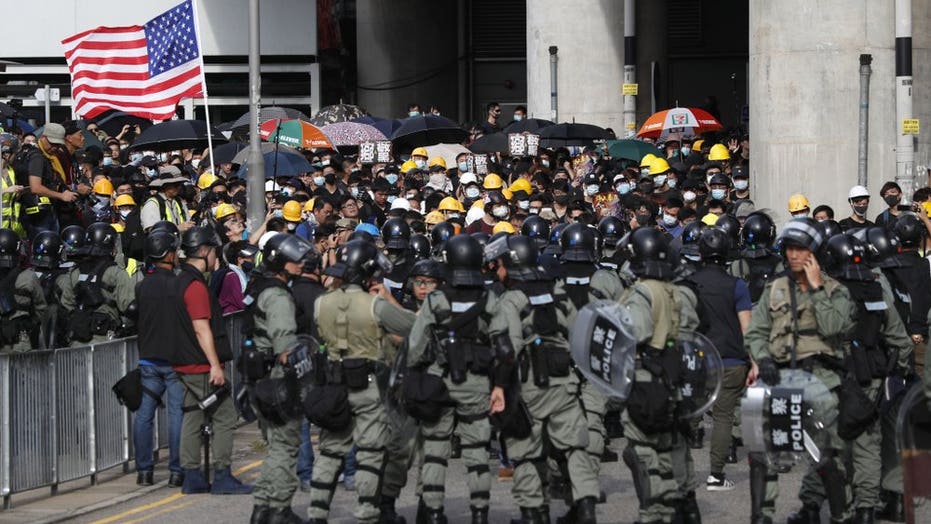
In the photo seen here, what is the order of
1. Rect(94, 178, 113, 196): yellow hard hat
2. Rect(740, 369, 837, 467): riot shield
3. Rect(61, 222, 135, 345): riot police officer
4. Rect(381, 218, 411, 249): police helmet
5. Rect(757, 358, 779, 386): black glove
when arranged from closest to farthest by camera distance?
Rect(740, 369, 837, 467): riot shield < Rect(757, 358, 779, 386): black glove < Rect(381, 218, 411, 249): police helmet < Rect(61, 222, 135, 345): riot police officer < Rect(94, 178, 113, 196): yellow hard hat

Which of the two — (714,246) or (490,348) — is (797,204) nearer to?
(714,246)

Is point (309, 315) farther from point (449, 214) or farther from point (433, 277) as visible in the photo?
point (449, 214)

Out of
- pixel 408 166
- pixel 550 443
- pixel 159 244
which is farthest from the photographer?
→ pixel 408 166

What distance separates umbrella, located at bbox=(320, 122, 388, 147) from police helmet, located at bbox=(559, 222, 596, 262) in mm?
15059

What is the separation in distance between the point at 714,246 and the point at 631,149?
554 inches

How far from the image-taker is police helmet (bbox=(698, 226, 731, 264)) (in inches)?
513

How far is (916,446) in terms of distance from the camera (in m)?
9.30

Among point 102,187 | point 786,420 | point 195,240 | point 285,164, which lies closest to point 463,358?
point 786,420

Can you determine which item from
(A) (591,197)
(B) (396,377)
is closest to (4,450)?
(B) (396,377)

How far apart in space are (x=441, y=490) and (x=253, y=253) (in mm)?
4155

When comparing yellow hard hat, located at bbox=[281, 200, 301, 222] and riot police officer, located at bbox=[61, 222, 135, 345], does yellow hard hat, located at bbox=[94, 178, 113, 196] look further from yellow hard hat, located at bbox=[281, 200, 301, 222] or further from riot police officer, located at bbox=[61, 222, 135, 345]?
riot police officer, located at bbox=[61, 222, 135, 345]

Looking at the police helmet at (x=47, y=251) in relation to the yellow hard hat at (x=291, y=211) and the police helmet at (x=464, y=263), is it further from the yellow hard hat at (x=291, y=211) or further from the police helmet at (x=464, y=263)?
the police helmet at (x=464, y=263)

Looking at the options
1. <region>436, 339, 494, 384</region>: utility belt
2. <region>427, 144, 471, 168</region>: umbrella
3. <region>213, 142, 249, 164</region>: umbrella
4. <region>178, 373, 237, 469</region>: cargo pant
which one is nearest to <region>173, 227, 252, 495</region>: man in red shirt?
<region>178, 373, 237, 469</region>: cargo pant

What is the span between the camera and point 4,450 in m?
12.8
